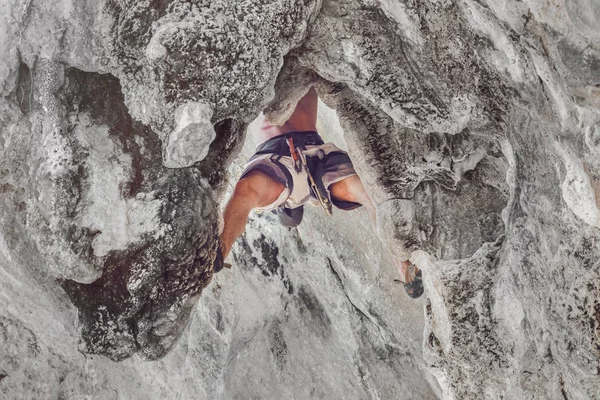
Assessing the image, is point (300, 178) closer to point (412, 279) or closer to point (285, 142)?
point (285, 142)

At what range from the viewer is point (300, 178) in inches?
88.3

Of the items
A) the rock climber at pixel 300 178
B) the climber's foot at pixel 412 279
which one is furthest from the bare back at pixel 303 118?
the climber's foot at pixel 412 279

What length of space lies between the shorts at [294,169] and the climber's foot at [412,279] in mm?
437

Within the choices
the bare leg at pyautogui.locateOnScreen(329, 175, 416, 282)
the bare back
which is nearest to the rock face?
the bare leg at pyautogui.locateOnScreen(329, 175, 416, 282)

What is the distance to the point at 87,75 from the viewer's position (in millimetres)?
1576

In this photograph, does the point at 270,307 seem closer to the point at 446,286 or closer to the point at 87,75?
the point at 446,286

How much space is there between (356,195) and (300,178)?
227mm

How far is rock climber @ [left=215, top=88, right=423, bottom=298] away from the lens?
7.00 feet

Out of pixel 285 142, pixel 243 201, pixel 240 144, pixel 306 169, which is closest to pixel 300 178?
pixel 306 169

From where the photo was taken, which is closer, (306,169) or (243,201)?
(243,201)

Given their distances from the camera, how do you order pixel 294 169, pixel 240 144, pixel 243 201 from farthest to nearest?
pixel 294 169 → pixel 243 201 → pixel 240 144

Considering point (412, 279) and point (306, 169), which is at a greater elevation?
point (306, 169)

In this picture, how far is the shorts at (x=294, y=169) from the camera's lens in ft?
7.24

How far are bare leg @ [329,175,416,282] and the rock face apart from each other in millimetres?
233
